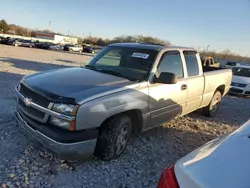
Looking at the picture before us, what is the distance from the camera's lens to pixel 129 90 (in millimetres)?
3514

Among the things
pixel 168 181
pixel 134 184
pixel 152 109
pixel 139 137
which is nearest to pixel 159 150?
pixel 139 137

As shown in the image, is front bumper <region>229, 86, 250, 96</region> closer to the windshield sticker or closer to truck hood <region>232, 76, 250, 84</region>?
truck hood <region>232, 76, 250, 84</region>

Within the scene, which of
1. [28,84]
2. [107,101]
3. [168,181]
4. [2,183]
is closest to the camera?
[168,181]

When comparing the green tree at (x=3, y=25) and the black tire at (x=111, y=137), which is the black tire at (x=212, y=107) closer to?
the black tire at (x=111, y=137)

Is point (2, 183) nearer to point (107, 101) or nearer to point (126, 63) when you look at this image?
point (107, 101)

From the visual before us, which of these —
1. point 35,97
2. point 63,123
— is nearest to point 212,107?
point 63,123

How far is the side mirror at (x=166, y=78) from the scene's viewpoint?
3.83 metres

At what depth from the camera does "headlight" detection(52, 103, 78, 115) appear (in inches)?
113

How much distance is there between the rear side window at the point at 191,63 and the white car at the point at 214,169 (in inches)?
131

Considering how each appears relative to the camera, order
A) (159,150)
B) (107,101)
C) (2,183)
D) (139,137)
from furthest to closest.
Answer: (139,137)
(159,150)
(107,101)
(2,183)

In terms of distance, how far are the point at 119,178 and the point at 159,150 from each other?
1.24 meters

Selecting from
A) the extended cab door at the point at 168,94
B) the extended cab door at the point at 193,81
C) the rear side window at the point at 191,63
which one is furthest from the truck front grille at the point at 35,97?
the rear side window at the point at 191,63

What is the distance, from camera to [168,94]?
424cm

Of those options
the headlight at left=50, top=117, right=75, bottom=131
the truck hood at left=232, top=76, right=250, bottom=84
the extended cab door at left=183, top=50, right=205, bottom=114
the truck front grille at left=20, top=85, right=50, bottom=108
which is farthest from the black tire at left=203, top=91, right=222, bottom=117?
the truck hood at left=232, top=76, right=250, bottom=84
